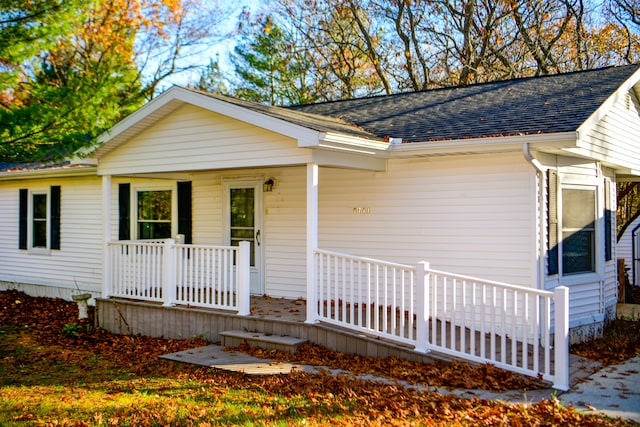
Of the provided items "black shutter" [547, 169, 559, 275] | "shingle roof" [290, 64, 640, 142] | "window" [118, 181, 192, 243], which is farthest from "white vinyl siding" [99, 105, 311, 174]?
"black shutter" [547, 169, 559, 275]

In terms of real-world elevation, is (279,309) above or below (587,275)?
below

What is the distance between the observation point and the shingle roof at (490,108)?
26.5 ft

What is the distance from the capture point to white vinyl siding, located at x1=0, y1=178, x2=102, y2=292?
42.5 ft

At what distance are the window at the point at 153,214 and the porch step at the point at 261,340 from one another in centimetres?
438

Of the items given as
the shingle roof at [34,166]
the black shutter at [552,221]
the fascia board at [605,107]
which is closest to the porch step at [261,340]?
the black shutter at [552,221]

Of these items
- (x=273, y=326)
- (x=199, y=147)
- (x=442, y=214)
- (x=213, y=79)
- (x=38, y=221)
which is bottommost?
(x=273, y=326)

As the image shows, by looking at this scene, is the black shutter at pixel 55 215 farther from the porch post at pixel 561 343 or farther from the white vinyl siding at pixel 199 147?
the porch post at pixel 561 343

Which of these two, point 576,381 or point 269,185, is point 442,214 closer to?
point 576,381

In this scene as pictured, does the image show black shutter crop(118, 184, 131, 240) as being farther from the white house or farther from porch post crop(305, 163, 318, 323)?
porch post crop(305, 163, 318, 323)

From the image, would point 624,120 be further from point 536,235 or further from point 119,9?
point 119,9

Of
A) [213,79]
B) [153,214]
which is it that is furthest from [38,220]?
[213,79]

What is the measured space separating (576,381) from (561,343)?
28.4 inches

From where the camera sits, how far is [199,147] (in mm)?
9203

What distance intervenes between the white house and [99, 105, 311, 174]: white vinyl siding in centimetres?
3
